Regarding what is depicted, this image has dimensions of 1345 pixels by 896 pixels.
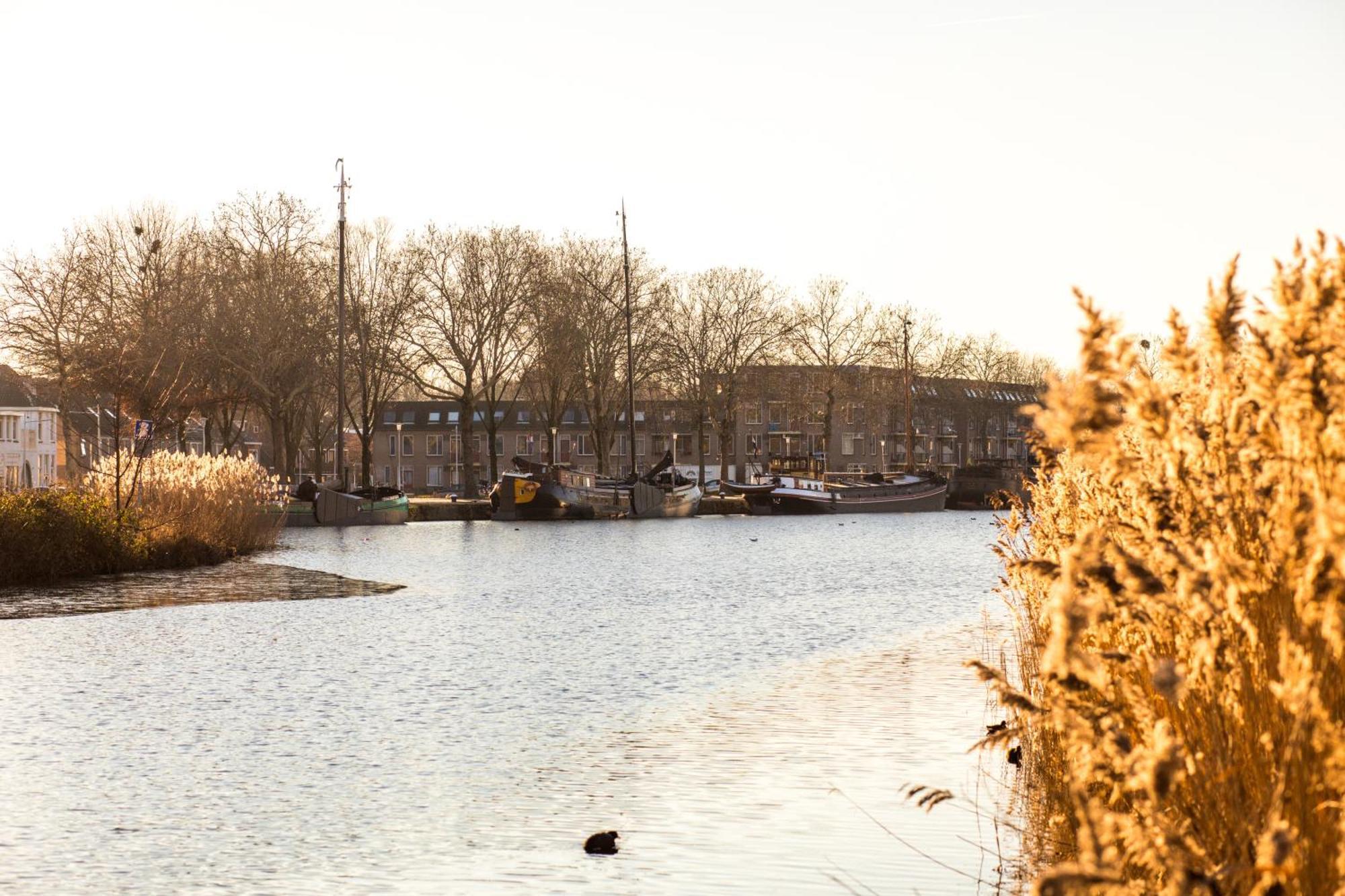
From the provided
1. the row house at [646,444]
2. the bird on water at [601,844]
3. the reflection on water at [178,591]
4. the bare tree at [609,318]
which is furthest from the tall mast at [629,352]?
the bird on water at [601,844]

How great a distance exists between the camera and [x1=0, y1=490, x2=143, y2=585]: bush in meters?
25.6

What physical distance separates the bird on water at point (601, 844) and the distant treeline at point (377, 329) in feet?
84.4

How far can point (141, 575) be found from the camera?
2825 centimetres

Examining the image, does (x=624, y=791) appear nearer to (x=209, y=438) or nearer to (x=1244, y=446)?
(x=1244, y=446)

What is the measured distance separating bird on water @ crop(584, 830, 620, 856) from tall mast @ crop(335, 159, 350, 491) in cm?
5319

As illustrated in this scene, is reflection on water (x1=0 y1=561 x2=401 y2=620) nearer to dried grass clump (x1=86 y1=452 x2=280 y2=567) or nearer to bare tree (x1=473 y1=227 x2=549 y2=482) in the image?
dried grass clump (x1=86 y1=452 x2=280 y2=567)

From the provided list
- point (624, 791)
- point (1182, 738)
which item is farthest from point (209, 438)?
point (1182, 738)

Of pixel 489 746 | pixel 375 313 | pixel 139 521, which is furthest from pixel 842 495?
pixel 489 746

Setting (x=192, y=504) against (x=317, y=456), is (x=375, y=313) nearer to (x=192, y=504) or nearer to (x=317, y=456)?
(x=317, y=456)

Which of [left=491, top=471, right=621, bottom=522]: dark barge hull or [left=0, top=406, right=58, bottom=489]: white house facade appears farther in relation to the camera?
[left=0, top=406, right=58, bottom=489]: white house facade

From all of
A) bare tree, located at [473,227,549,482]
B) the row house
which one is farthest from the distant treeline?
the row house

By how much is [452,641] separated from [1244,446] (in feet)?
46.7

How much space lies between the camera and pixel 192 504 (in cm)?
3300

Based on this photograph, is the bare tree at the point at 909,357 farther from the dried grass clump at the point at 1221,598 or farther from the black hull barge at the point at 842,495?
the dried grass clump at the point at 1221,598
